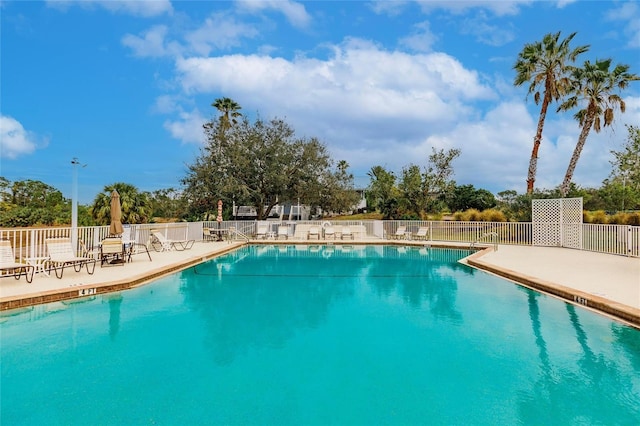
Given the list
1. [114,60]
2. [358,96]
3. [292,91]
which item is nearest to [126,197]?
[114,60]

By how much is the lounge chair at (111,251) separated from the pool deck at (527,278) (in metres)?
0.27

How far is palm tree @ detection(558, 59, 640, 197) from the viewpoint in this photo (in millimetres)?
17797

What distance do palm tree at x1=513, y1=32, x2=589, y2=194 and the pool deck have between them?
9.74 meters

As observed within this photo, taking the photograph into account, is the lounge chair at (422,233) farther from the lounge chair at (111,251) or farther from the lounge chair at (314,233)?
the lounge chair at (111,251)

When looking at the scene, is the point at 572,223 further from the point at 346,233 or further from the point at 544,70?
the point at 544,70

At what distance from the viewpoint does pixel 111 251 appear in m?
8.98

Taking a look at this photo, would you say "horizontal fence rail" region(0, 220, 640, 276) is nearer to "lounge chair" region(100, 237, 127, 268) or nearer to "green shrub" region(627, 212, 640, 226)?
"lounge chair" region(100, 237, 127, 268)

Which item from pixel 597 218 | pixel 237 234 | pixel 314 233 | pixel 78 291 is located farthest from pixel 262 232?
pixel 597 218

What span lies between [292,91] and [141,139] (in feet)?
38.0

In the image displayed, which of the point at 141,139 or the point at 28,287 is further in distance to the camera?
the point at 141,139

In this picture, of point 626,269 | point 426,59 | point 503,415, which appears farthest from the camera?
point 426,59

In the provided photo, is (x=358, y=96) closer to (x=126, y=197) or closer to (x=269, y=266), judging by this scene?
(x=269, y=266)

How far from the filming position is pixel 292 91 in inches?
575

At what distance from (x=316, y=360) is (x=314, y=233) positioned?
14.6 m
